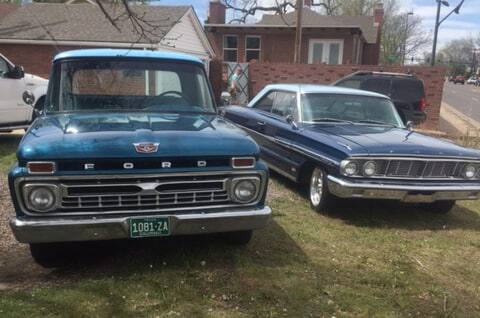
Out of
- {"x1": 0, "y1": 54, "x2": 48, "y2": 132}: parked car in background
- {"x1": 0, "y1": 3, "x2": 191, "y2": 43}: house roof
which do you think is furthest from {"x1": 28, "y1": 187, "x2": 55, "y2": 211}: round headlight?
{"x1": 0, "y1": 3, "x2": 191, "y2": 43}: house roof

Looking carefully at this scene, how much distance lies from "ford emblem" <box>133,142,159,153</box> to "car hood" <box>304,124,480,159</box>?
2.61m

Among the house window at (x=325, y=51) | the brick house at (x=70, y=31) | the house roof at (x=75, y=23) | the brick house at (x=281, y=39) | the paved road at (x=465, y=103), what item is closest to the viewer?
the brick house at (x=70, y=31)

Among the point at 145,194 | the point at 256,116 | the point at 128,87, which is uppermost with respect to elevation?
the point at 128,87

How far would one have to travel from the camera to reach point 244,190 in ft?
14.2

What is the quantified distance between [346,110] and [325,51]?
22.9 meters

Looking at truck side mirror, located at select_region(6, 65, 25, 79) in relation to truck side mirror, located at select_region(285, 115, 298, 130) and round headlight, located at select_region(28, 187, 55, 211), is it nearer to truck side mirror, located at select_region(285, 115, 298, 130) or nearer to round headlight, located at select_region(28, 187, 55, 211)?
truck side mirror, located at select_region(285, 115, 298, 130)

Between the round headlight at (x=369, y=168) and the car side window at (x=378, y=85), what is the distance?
30.7 ft

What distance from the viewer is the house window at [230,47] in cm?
3055

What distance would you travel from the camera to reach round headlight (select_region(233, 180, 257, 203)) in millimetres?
4301

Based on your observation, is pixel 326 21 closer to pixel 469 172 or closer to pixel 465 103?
pixel 465 103

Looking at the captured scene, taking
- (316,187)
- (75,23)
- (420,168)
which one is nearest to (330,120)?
(316,187)

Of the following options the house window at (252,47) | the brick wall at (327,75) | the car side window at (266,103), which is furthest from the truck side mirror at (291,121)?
the house window at (252,47)

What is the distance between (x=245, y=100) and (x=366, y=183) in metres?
14.4

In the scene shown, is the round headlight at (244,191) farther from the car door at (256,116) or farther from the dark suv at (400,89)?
the dark suv at (400,89)
